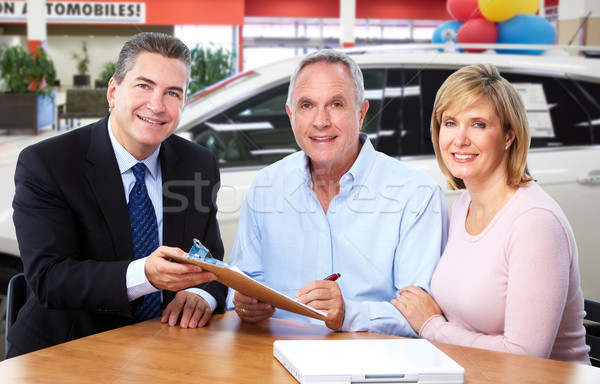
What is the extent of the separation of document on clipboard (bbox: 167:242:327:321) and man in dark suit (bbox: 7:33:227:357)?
0.16 meters

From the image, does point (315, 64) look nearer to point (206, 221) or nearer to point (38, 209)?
point (206, 221)

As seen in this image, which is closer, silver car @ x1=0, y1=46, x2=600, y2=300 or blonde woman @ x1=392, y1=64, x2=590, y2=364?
blonde woman @ x1=392, y1=64, x2=590, y2=364

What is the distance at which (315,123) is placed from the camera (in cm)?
201

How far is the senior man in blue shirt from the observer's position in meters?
1.97

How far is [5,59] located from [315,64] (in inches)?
415

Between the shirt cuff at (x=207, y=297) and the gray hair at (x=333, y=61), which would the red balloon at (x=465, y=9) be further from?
the shirt cuff at (x=207, y=297)

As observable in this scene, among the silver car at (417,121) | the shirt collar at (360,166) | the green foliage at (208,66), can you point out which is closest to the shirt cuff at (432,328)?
the shirt collar at (360,166)

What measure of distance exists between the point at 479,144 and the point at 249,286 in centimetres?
79

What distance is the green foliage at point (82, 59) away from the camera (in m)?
19.0

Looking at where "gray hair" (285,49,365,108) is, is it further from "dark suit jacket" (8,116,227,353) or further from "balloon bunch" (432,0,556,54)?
"balloon bunch" (432,0,556,54)

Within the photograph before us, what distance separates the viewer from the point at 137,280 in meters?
1.61

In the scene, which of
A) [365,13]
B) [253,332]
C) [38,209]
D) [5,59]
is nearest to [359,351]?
[253,332]

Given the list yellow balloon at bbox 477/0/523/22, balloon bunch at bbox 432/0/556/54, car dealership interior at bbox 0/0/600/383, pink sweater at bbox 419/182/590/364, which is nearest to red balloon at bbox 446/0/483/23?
balloon bunch at bbox 432/0/556/54

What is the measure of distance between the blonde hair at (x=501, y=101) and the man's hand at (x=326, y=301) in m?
0.60
